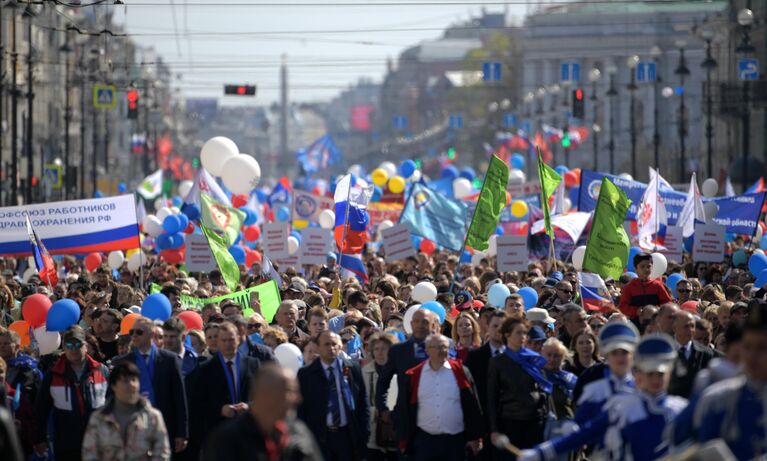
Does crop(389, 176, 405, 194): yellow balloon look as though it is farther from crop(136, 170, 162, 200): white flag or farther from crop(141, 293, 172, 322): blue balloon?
crop(141, 293, 172, 322): blue balloon

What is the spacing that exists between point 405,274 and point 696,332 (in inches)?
425

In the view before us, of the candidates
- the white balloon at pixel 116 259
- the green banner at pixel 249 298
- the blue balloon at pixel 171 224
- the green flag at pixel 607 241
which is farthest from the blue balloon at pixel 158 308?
the blue balloon at pixel 171 224

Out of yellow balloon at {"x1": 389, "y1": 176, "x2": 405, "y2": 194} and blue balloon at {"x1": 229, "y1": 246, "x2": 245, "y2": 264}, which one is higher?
yellow balloon at {"x1": 389, "y1": 176, "x2": 405, "y2": 194}

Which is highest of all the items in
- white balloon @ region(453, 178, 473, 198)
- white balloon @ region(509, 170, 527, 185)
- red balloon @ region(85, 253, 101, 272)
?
white balloon @ region(509, 170, 527, 185)

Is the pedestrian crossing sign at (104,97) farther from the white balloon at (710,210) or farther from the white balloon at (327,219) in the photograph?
the white balloon at (710,210)

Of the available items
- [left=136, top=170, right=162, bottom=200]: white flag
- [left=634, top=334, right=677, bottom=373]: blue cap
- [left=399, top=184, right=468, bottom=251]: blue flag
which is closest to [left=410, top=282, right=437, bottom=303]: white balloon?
[left=634, top=334, right=677, bottom=373]: blue cap

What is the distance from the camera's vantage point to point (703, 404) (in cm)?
809

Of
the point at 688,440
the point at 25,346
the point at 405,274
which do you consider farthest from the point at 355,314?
the point at 405,274

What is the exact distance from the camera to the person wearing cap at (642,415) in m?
8.88

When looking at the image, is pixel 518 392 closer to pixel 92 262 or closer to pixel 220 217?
pixel 220 217

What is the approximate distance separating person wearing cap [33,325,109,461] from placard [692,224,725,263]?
14.0 meters

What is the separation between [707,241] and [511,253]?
3.34 m

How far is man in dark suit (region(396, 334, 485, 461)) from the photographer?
39.8ft

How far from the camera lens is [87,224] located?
2067cm
